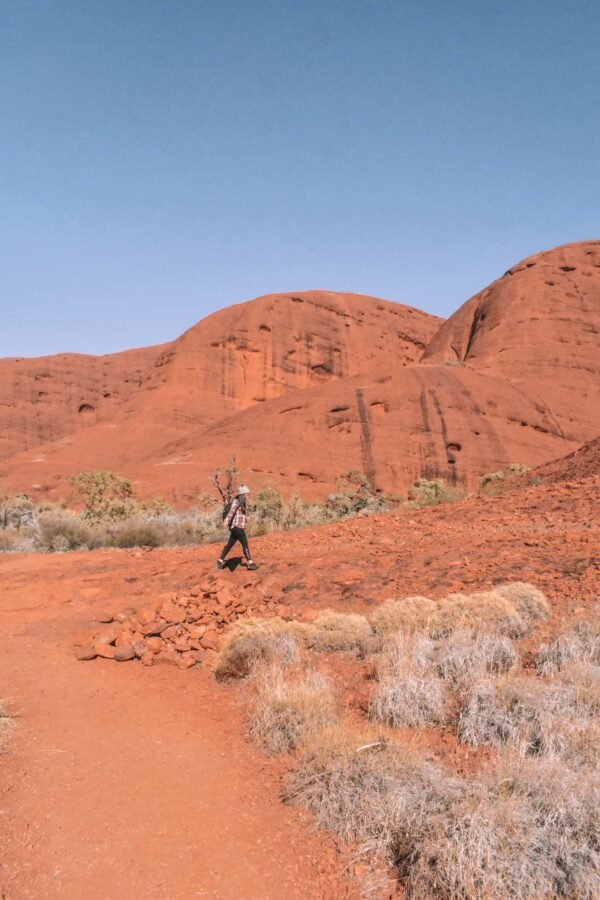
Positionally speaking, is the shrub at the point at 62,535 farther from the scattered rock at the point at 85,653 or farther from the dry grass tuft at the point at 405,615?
the dry grass tuft at the point at 405,615

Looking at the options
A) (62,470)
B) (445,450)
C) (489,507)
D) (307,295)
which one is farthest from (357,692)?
(307,295)

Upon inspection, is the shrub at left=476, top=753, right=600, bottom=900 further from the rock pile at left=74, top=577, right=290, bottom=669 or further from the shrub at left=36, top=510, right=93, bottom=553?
the shrub at left=36, top=510, right=93, bottom=553

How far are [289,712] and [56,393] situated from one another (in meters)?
77.7

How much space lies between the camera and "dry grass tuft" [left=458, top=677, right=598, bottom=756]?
153 inches

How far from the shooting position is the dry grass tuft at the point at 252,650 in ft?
19.7

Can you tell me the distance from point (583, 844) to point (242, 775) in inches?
90.2

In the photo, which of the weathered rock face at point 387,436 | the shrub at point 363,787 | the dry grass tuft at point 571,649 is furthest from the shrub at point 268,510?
the shrub at point 363,787

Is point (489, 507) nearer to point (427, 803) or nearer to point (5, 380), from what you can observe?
point (427, 803)

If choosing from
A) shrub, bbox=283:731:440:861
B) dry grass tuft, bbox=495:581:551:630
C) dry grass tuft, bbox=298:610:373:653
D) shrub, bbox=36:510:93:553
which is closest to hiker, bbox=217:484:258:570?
dry grass tuft, bbox=298:610:373:653

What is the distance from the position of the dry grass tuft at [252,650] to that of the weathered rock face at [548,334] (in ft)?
119

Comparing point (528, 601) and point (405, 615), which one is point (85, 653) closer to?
point (405, 615)

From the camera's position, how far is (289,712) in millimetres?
4648

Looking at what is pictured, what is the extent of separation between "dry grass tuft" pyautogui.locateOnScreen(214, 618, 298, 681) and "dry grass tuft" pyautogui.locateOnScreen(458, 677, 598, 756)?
2092mm

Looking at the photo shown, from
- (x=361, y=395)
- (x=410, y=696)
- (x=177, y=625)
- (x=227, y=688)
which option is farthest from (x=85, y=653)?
(x=361, y=395)
